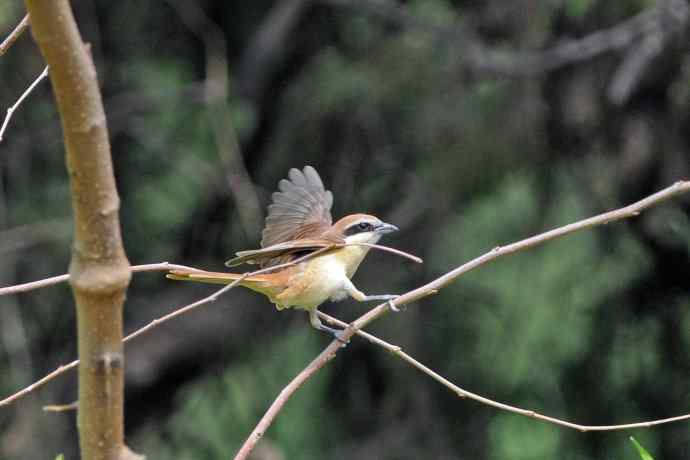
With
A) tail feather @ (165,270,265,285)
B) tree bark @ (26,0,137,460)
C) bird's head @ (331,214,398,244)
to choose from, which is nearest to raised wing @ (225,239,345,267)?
tail feather @ (165,270,265,285)

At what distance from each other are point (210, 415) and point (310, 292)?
3.08 metres

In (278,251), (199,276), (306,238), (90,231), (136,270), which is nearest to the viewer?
(90,231)

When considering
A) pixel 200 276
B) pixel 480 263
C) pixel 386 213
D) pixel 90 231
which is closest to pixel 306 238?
pixel 200 276

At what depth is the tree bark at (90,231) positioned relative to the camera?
79cm

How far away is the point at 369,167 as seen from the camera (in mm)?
4566

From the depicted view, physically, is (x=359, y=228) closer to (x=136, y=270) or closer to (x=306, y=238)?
(x=306, y=238)

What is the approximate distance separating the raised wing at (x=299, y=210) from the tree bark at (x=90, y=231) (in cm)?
116

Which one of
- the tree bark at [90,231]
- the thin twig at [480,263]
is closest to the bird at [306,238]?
the thin twig at [480,263]

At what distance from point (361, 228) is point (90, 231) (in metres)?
1.40

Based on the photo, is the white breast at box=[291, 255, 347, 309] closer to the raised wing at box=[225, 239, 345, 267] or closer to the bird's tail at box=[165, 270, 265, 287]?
the raised wing at box=[225, 239, 345, 267]

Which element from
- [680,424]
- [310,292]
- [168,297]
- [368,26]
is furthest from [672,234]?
[310,292]

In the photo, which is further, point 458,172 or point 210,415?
point 210,415

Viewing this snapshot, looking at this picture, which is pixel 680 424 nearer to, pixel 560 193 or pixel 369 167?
pixel 560 193

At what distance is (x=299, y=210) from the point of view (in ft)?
6.81
